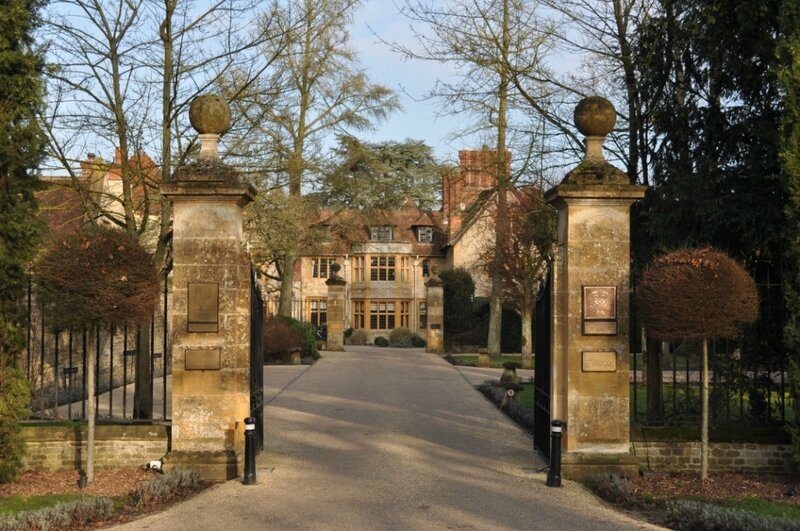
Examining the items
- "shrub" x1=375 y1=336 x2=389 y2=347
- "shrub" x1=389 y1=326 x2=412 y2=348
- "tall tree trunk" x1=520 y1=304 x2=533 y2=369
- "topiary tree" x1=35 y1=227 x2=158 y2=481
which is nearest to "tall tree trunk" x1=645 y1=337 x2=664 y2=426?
"topiary tree" x1=35 y1=227 x2=158 y2=481

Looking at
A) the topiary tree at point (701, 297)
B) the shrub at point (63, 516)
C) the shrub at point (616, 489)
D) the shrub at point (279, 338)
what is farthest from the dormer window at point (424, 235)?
the shrub at point (63, 516)

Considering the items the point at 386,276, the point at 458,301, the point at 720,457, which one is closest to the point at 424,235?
the point at 386,276

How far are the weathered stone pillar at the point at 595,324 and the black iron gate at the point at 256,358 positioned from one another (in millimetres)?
3478

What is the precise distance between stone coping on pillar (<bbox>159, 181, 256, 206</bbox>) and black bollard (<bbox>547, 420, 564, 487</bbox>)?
429 centimetres

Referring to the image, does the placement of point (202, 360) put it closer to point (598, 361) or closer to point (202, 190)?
point (202, 190)

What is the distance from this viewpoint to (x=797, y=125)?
8602mm

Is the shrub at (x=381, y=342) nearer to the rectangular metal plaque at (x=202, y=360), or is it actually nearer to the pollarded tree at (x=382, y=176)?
the pollarded tree at (x=382, y=176)

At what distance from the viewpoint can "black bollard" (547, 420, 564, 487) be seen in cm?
869

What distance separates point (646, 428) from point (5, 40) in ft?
26.7

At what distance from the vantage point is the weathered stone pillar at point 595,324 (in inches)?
358

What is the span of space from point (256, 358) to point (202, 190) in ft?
7.23

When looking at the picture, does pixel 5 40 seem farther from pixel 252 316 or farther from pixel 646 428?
pixel 646 428

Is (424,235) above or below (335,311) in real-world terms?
above

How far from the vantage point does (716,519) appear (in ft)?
22.6
